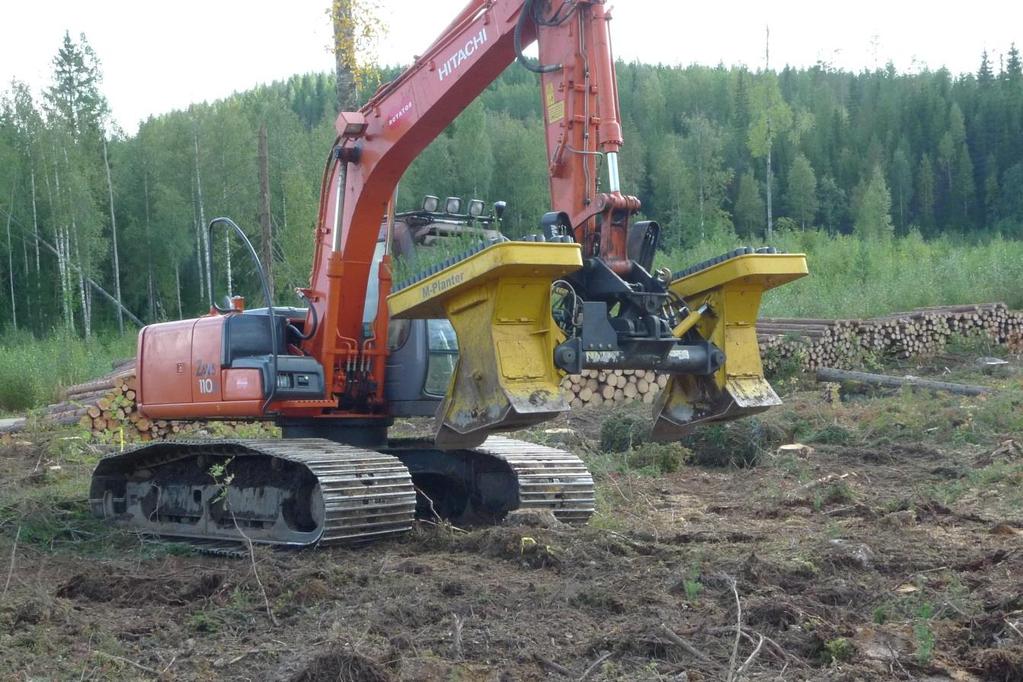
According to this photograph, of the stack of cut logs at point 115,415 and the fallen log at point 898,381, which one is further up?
the stack of cut logs at point 115,415

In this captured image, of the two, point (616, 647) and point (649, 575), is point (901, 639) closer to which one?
point (616, 647)

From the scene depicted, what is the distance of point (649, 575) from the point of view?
235 inches

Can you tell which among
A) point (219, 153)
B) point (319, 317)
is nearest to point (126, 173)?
point (219, 153)

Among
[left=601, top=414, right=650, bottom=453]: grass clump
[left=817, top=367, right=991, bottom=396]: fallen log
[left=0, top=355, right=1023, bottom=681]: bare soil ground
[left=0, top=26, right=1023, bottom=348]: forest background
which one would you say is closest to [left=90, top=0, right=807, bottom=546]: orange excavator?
[left=0, top=355, right=1023, bottom=681]: bare soil ground

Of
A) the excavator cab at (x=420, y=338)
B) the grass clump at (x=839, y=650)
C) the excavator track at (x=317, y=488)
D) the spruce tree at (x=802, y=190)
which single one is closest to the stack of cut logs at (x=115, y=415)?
the excavator track at (x=317, y=488)

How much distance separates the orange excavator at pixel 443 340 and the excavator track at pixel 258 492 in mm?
16

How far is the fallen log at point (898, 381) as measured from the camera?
14250 mm

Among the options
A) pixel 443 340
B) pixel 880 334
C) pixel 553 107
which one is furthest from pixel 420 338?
pixel 880 334

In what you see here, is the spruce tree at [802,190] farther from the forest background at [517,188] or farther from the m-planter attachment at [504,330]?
the m-planter attachment at [504,330]

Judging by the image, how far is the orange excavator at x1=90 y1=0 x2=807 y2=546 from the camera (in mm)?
5996

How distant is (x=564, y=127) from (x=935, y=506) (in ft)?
12.0

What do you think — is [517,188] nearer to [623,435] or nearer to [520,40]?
[623,435]

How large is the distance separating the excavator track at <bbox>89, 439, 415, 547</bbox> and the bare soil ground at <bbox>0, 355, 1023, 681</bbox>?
0.23 m

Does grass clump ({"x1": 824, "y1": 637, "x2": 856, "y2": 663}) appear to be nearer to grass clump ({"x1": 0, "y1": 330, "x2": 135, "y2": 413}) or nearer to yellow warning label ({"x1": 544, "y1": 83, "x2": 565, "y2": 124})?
yellow warning label ({"x1": 544, "y1": 83, "x2": 565, "y2": 124})
